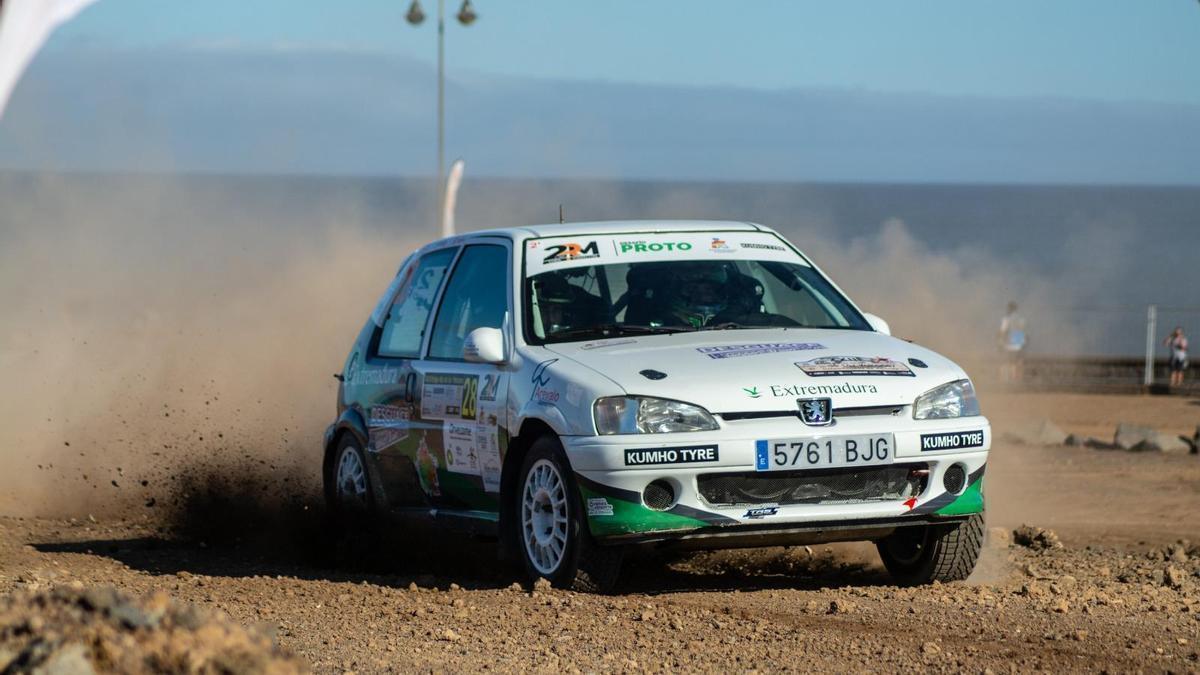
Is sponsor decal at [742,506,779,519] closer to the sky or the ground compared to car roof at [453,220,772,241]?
closer to the ground

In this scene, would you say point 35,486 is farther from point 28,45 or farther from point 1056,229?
point 1056,229

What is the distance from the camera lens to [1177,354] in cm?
2558

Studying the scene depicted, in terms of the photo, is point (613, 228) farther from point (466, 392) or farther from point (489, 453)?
point (489, 453)

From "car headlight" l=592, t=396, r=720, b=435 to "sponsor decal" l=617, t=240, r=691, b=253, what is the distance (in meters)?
1.56

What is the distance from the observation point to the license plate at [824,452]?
7.25 m

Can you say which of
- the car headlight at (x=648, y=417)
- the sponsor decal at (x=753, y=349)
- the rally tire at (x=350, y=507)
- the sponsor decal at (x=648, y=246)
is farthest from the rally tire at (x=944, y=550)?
the rally tire at (x=350, y=507)

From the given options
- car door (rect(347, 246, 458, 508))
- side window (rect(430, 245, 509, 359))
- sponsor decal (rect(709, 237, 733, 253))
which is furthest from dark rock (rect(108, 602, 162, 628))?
sponsor decal (rect(709, 237, 733, 253))

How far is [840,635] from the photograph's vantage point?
6.44m

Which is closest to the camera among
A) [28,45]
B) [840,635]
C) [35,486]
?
[28,45]

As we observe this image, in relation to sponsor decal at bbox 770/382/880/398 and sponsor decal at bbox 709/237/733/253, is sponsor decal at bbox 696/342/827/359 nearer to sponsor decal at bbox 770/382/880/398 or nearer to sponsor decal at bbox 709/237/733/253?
sponsor decal at bbox 770/382/880/398

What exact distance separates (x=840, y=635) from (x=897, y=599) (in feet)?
2.98


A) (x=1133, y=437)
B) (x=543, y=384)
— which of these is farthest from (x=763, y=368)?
(x=1133, y=437)

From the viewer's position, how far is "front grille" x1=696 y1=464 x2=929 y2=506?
729 centimetres

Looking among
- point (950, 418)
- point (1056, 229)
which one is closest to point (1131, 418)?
point (950, 418)
